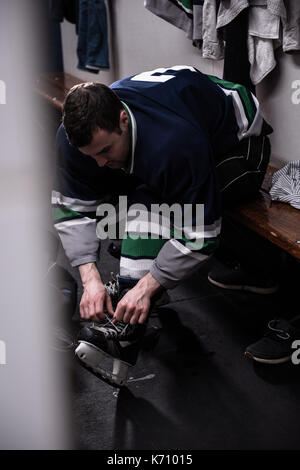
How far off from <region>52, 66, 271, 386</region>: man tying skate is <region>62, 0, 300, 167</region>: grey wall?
0.83 ft

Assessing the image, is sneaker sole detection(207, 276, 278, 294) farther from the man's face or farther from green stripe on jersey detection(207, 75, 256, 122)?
the man's face

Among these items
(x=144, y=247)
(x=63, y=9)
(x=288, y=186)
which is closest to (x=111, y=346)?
(x=144, y=247)

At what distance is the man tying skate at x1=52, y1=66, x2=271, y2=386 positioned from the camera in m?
0.89

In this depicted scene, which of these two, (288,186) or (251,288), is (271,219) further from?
(251,288)

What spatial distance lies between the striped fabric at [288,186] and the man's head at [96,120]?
464 mm

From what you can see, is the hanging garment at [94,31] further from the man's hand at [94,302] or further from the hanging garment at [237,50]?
the man's hand at [94,302]

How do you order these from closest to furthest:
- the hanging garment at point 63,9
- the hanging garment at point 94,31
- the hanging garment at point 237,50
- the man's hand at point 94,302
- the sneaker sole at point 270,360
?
the man's hand at point 94,302, the sneaker sole at point 270,360, the hanging garment at point 237,50, the hanging garment at point 94,31, the hanging garment at point 63,9

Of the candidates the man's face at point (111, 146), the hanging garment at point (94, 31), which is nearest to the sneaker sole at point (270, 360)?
the man's face at point (111, 146)

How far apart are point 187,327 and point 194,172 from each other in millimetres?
493

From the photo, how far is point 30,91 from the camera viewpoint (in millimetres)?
341

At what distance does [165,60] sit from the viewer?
1882mm

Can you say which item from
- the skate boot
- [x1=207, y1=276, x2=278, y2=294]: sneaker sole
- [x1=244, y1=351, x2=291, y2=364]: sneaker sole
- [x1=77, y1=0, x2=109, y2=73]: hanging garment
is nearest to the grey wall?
[x1=77, y1=0, x2=109, y2=73]: hanging garment

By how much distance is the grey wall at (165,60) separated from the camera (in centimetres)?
134
